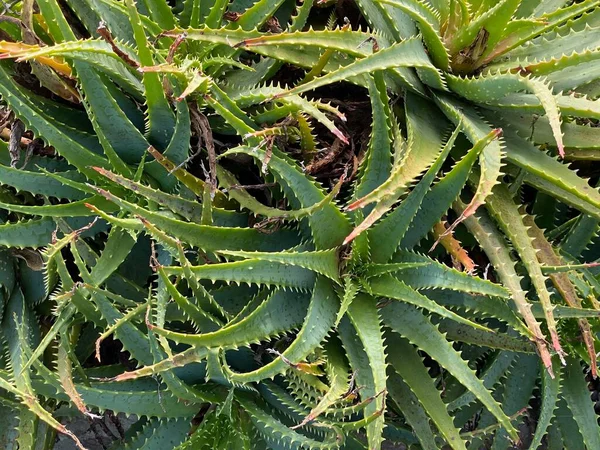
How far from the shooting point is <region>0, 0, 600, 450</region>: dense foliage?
73 cm

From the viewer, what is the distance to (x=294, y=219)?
788mm

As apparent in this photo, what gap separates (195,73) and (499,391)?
689 mm

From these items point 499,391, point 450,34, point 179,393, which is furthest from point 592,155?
point 179,393

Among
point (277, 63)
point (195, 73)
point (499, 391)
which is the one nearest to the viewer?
point (195, 73)

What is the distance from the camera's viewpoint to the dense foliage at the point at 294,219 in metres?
0.73

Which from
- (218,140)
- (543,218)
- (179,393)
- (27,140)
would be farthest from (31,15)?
(543,218)

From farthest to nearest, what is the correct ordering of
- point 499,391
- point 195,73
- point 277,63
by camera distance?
1. point 499,391
2. point 277,63
3. point 195,73

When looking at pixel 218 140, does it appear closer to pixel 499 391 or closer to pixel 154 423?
pixel 154 423

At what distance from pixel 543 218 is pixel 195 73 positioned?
59cm

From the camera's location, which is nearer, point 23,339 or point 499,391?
point 23,339

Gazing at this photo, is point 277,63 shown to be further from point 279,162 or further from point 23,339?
point 23,339

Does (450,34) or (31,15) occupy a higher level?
(450,34)

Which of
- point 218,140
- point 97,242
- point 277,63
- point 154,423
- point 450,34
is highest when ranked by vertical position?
point 450,34

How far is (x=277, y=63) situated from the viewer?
862 mm
